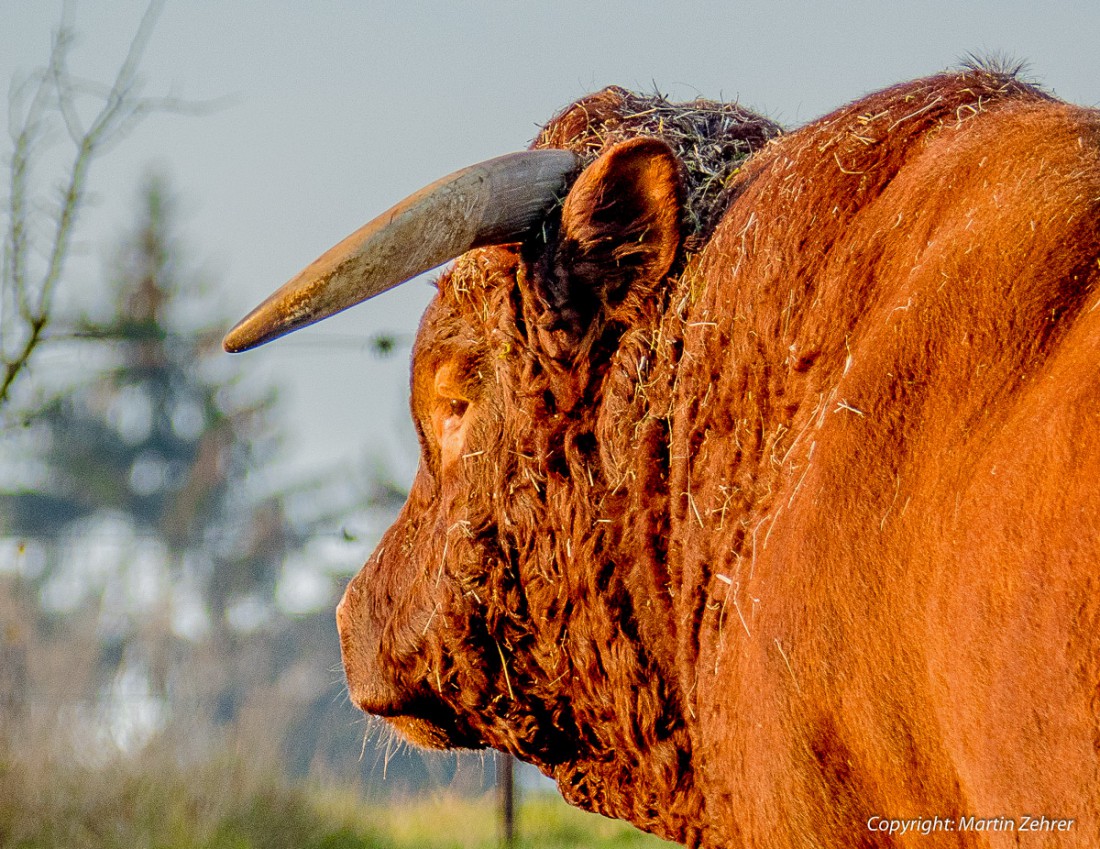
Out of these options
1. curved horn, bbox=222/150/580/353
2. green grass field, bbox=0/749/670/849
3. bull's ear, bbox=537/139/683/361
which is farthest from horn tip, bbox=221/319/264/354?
green grass field, bbox=0/749/670/849

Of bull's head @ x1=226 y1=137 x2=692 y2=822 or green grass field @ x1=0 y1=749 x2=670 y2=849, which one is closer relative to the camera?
bull's head @ x1=226 y1=137 x2=692 y2=822

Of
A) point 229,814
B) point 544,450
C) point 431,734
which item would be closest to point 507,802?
point 229,814

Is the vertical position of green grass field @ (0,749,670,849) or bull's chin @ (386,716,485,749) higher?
bull's chin @ (386,716,485,749)

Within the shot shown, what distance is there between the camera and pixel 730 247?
2719 millimetres

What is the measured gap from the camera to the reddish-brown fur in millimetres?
1771

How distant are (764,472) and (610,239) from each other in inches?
32.0

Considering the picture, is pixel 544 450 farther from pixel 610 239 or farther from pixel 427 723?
pixel 427 723

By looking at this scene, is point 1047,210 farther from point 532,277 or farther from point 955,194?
point 532,277

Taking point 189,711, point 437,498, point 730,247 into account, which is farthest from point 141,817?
point 730,247

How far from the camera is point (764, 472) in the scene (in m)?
2.44

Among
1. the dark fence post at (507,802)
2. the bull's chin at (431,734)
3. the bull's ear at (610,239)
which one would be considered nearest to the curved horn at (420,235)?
the bull's ear at (610,239)

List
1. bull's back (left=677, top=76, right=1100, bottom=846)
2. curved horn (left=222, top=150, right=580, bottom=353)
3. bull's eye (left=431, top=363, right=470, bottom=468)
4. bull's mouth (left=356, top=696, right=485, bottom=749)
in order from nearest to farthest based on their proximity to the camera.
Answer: bull's back (left=677, top=76, right=1100, bottom=846), curved horn (left=222, top=150, right=580, bottom=353), bull's eye (left=431, top=363, right=470, bottom=468), bull's mouth (left=356, top=696, right=485, bottom=749)

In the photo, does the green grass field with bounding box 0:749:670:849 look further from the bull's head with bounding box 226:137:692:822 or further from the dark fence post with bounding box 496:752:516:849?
the bull's head with bounding box 226:137:692:822

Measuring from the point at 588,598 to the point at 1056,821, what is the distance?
4.64 feet
